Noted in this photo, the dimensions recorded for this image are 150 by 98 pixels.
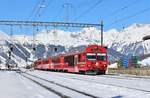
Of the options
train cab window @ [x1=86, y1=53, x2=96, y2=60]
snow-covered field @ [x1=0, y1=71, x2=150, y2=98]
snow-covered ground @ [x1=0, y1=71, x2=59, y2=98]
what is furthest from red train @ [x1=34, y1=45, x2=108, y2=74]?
snow-covered ground @ [x1=0, y1=71, x2=59, y2=98]

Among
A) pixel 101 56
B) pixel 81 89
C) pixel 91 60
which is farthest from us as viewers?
pixel 101 56

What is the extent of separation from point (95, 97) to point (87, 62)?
3924cm

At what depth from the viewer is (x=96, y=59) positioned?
61.7 metres

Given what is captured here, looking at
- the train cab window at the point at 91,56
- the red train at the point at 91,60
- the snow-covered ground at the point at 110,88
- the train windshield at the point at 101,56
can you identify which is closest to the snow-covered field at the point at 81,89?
the snow-covered ground at the point at 110,88

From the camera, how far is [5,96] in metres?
23.4

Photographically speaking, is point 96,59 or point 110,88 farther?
point 96,59

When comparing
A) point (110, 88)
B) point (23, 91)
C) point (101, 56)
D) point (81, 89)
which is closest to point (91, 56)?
point (101, 56)

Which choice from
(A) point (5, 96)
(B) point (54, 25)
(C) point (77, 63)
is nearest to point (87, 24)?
(B) point (54, 25)

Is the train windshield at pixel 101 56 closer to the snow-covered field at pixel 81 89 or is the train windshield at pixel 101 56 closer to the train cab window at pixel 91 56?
the train cab window at pixel 91 56

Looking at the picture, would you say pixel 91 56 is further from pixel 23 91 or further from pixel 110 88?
pixel 23 91

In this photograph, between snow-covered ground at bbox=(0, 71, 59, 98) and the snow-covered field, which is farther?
snow-covered ground at bbox=(0, 71, 59, 98)

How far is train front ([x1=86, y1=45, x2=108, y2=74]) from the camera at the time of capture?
60.8 meters

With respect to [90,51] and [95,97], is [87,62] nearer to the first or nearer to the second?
[90,51]

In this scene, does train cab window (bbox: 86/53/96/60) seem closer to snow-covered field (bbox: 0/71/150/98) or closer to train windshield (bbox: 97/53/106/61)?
train windshield (bbox: 97/53/106/61)
